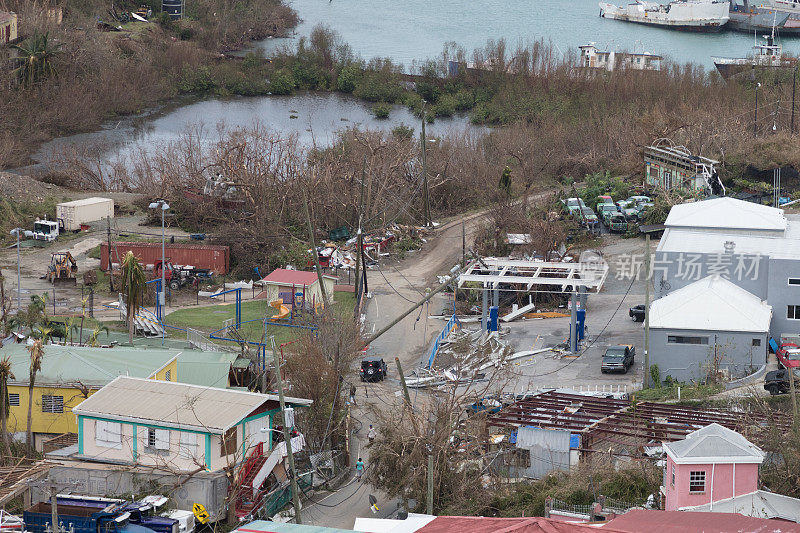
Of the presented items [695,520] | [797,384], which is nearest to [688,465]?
[695,520]

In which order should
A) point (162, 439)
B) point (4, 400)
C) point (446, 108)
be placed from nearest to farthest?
point (162, 439) < point (4, 400) < point (446, 108)

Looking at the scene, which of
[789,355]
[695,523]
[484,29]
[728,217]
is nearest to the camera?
[695,523]

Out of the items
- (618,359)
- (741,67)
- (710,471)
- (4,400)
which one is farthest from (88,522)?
(741,67)

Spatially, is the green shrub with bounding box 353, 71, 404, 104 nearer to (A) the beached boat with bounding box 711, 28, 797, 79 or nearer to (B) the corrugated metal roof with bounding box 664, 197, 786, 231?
(A) the beached boat with bounding box 711, 28, 797, 79

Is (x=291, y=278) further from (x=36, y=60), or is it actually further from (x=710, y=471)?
(x=36, y=60)

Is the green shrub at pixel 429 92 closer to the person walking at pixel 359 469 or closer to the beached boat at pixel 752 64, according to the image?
the beached boat at pixel 752 64
